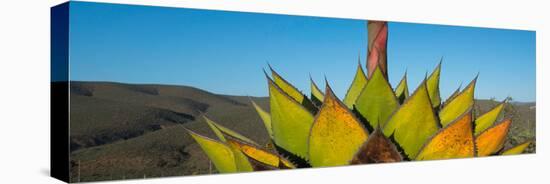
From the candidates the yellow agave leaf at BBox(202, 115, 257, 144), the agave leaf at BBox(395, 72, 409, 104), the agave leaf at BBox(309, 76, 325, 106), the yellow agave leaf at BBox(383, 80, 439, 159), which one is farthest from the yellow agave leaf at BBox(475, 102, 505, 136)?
the yellow agave leaf at BBox(202, 115, 257, 144)

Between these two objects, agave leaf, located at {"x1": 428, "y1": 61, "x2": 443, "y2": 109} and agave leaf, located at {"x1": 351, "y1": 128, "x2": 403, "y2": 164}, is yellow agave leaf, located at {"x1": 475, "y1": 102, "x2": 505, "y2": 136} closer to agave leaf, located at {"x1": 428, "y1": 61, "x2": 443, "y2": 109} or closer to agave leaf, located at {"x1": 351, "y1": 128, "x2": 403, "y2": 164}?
agave leaf, located at {"x1": 428, "y1": 61, "x2": 443, "y2": 109}

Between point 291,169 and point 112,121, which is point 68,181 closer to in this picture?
point 112,121

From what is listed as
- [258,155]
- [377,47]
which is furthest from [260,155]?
[377,47]

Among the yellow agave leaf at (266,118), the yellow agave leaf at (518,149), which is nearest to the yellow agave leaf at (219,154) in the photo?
the yellow agave leaf at (266,118)

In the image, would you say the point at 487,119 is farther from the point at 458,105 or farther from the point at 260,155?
the point at 260,155

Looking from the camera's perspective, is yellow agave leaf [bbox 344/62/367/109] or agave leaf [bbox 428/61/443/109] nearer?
yellow agave leaf [bbox 344/62/367/109]
